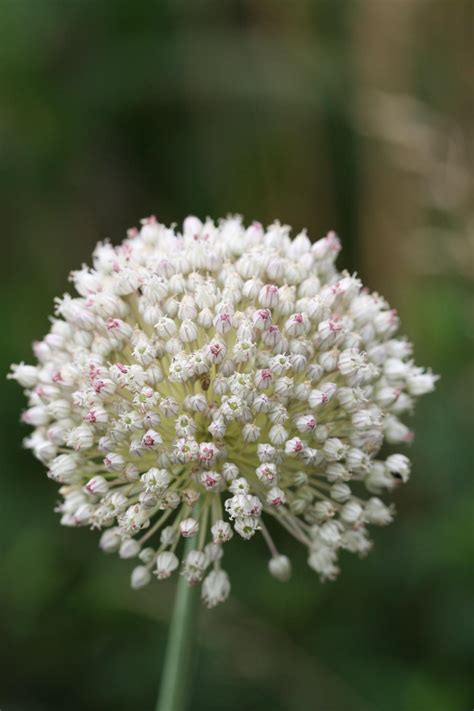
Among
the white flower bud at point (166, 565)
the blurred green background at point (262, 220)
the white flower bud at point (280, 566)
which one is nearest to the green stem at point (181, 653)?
the white flower bud at point (166, 565)

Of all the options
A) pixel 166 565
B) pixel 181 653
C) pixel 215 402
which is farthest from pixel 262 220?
pixel 181 653

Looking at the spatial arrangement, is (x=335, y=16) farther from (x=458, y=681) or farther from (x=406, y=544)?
(x=458, y=681)

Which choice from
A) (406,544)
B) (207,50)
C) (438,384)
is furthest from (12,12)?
(406,544)

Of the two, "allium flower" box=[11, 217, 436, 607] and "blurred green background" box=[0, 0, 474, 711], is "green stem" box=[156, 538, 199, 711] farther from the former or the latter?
"blurred green background" box=[0, 0, 474, 711]

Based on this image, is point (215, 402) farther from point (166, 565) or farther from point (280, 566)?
point (280, 566)

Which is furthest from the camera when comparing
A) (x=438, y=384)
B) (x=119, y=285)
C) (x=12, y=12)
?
(x=12, y=12)

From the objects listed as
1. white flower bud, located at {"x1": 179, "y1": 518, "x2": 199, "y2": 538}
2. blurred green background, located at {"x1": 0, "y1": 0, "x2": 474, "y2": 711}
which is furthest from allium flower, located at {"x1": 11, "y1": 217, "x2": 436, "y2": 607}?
blurred green background, located at {"x1": 0, "y1": 0, "x2": 474, "y2": 711}
